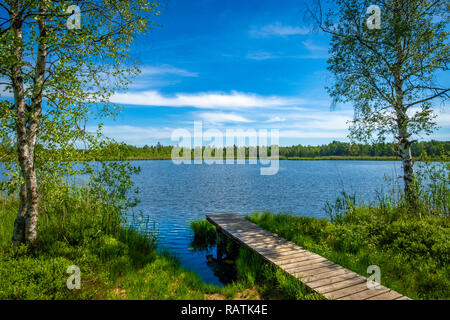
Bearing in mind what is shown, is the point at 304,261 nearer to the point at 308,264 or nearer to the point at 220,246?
the point at 308,264

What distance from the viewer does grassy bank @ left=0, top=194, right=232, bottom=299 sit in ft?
16.4

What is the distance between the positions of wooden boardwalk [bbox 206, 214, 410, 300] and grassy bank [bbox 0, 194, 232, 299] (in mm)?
1605

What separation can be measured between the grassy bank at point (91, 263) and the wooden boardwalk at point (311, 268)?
1.60 metres

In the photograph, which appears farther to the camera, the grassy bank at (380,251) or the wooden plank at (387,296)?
the grassy bank at (380,251)

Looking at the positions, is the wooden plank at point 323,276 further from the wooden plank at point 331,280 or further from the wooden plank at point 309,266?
the wooden plank at point 309,266

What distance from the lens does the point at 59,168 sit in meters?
6.77

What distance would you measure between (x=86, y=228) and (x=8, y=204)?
663 centimetres

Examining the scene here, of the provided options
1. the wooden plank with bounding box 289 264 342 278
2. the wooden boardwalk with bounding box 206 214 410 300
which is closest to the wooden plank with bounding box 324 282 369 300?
the wooden boardwalk with bounding box 206 214 410 300

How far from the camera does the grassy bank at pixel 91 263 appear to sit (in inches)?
197

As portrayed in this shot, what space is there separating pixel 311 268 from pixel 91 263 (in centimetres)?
549

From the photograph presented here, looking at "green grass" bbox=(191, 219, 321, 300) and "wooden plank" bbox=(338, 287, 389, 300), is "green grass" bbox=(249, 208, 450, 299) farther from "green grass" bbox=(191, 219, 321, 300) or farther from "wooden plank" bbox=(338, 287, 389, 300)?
"green grass" bbox=(191, 219, 321, 300)

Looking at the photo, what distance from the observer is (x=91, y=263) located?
6.16 meters

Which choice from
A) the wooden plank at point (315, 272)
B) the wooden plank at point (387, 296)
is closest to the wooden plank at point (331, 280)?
the wooden plank at point (315, 272)

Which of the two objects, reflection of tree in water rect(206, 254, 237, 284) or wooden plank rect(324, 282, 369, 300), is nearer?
wooden plank rect(324, 282, 369, 300)
